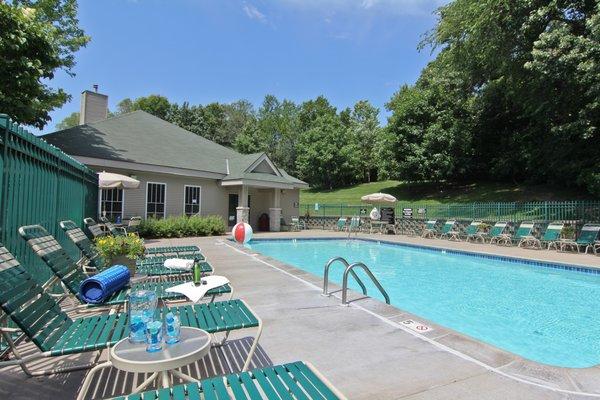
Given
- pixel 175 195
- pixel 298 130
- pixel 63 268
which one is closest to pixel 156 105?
pixel 298 130

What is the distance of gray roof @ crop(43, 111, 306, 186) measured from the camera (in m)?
15.7

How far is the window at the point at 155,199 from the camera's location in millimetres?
16969

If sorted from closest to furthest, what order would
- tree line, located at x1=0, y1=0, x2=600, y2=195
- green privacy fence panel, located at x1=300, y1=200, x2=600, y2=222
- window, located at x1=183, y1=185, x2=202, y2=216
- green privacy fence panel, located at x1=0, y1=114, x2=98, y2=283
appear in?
green privacy fence panel, located at x1=0, y1=114, x2=98, y2=283 < tree line, located at x1=0, y1=0, x2=600, y2=195 < green privacy fence panel, located at x1=300, y1=200, x2=600, y2=222 < window, located at x1=183, y1=185, x2=202, y2=216

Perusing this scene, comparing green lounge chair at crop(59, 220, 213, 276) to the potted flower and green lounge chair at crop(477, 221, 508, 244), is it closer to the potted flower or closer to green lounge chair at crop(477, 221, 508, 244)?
the potted flower

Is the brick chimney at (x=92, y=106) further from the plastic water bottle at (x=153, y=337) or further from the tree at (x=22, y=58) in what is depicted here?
the plastic water bottle at (x=153, y=337)

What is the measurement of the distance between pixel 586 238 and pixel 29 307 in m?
15.4

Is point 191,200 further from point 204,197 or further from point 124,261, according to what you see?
point 124,261

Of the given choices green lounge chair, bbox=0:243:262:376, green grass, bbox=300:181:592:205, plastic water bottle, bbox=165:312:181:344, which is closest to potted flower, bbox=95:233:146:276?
green lounge chair, bbox=0:243:262:376

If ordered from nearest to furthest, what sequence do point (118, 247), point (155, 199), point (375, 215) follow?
point (118, 247)
point (155, 199)
point (375, 215)

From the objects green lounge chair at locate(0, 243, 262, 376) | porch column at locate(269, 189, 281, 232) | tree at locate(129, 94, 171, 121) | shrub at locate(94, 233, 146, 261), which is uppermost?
tree at locate(129, 94, 171, 121)

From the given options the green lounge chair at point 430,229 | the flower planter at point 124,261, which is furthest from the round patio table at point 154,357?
the green lounge chair at point 430,229

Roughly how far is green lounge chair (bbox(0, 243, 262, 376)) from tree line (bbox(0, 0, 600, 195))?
8.46 metres

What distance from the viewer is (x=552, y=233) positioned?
1372 cm

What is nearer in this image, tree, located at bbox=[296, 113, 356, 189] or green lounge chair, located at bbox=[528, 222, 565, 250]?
green lounge chair, located at bbox=[528, 222, 565, 250]
